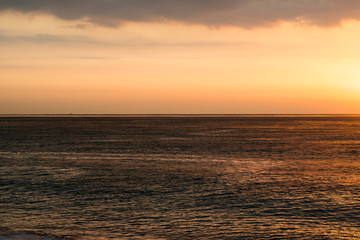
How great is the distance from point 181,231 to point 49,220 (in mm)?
7881

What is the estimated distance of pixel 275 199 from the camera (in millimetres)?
29406

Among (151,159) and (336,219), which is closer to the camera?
(336,219)

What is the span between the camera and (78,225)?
74.9 feet

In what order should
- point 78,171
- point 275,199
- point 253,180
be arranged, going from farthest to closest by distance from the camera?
point 78,171 → point 253,180 → point 275,199

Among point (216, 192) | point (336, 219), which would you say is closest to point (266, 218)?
point (336, 219)

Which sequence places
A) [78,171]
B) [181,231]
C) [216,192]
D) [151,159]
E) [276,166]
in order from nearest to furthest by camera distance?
[181,231], [216,192], [78,171], [276,166], [151,159]

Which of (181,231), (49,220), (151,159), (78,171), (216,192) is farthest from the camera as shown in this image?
(151,159)

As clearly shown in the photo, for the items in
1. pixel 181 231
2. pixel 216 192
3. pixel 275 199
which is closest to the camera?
pixel 181 231

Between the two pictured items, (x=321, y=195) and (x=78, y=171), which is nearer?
(x=321, y=195)

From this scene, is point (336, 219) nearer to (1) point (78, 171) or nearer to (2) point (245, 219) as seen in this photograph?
(2) point (245, 219)

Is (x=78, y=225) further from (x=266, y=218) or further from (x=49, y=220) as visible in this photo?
(x=266, y=218)

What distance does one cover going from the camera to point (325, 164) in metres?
50.2

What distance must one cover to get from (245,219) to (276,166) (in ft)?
83.8

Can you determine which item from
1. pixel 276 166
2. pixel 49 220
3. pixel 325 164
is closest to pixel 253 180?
pixel 276 166
